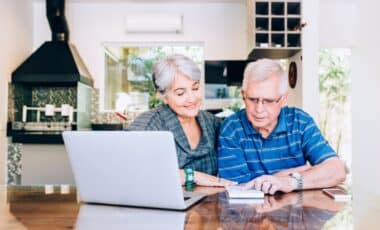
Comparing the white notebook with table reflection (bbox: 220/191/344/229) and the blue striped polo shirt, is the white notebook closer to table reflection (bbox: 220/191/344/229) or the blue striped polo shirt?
table reflection (bbox: 220/191/344/229)

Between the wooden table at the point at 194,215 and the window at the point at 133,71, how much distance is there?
3.88m

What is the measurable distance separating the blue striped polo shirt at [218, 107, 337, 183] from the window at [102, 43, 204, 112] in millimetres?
3413

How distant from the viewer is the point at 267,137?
6.07 ft

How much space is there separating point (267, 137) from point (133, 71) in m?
3.72

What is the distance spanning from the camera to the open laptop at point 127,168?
1.13m

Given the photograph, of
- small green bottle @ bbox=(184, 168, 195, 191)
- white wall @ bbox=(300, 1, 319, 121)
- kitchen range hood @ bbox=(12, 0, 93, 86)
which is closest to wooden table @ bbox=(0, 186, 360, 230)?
small green bottle @ bbox=(184, 168, 195, 191)

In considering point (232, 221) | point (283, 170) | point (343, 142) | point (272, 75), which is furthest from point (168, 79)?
point (343, 142)

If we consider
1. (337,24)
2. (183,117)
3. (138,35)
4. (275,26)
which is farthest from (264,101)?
(337,24)

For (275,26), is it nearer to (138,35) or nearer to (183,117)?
(138,35)

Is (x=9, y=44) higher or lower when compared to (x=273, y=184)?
higher

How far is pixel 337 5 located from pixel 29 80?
3.49 metres

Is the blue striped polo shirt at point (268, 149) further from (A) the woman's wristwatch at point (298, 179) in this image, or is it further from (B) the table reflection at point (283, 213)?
(B) the table reflection at point (283, 213)

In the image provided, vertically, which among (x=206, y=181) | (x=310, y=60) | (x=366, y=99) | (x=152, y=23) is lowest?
(x=206, y=181)

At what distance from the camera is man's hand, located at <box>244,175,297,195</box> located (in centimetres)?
144
